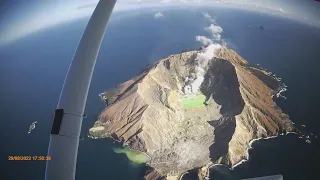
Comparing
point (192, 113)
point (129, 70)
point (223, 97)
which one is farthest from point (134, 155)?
point (223, 97)

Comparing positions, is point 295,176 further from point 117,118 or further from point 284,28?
point 117,118

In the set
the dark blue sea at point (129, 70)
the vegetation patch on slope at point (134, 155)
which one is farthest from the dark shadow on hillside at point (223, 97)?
the vegetation patch on slope at point (134, 155)

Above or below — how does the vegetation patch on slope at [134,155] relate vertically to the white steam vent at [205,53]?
below

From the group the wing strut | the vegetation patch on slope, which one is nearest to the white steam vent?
the vegetation patch on slope

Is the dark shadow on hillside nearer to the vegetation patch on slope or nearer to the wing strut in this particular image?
the vegetation patch on slope

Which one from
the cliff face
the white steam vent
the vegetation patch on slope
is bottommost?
the vegetation patch on slope

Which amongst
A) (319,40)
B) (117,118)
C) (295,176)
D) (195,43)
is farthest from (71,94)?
(319,40)

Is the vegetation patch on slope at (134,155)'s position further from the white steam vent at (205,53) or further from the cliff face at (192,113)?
the white steam vent at (205,53)
